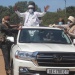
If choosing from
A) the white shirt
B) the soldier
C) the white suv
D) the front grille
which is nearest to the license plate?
the white suv

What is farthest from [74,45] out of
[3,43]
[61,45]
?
[3,43]

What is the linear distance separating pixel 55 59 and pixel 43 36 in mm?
1568

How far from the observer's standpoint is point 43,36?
37.7 feet

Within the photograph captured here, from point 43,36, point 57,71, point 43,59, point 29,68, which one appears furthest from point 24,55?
point 43,36

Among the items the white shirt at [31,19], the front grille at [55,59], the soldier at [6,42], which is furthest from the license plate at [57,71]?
the white shirt at [31,19]

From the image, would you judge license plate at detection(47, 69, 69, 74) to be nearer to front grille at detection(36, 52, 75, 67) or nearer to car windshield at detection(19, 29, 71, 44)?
front grille at detection(36, 52, 75, 67)

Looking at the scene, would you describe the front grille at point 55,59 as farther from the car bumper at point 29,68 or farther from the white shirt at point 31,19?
the white shirt at point 31,19

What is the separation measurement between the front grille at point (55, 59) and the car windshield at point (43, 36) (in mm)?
1250

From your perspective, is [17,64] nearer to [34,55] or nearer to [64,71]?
[34,55]

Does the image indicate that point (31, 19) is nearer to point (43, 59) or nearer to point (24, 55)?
point (24, 55)

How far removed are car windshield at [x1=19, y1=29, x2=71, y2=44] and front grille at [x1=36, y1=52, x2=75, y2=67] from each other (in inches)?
49.2

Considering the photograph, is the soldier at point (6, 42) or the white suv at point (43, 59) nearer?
the white suv at point (43, 59)

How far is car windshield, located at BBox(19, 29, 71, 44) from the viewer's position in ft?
37.2

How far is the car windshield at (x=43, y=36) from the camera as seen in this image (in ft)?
37.2
